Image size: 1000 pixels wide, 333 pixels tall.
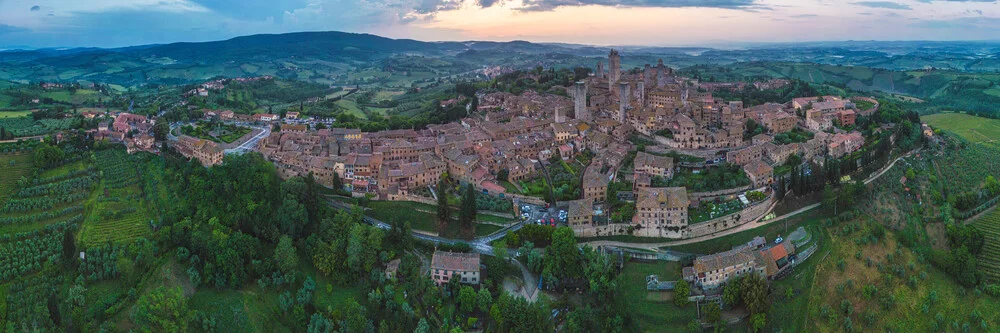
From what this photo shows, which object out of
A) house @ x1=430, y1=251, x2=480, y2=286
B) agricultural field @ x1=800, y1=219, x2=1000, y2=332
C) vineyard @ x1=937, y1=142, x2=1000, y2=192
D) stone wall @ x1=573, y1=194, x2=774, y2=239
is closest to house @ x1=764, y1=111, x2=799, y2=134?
vineyard @ x1=937, y1=142, x2=1000, y2=192

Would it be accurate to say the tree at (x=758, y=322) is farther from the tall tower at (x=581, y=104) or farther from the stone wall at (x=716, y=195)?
the tall tower at (x=581, y=104)

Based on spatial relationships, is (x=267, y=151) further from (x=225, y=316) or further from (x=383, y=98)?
(x=383, y=98)

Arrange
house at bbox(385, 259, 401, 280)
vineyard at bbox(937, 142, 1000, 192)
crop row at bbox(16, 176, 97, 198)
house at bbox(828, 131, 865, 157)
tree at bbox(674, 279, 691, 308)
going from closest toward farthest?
tree at bbox(674, 279, 691, 308), house at bbox(385, 259, 401, 280), crop row at bbox(16, 176, 97, 198), vineyard at bbox(937, 142, 1000, 192), house at bbox(828, 131, 865, 157)

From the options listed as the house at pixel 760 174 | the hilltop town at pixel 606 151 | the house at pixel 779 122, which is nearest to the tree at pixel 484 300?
the hilltop town at pixel 606 151

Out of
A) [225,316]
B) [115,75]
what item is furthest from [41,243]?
[115,75]

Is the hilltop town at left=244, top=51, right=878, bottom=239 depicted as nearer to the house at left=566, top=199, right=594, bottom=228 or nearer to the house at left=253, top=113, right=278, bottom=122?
the house at left=566, top=199, right=594, bottom=228

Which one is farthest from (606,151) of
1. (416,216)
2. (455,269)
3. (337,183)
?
(337,183)

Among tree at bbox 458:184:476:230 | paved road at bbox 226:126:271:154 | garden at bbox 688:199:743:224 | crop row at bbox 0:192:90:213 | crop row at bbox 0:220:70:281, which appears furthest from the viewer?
paved road at bbox 226:126:271:154
